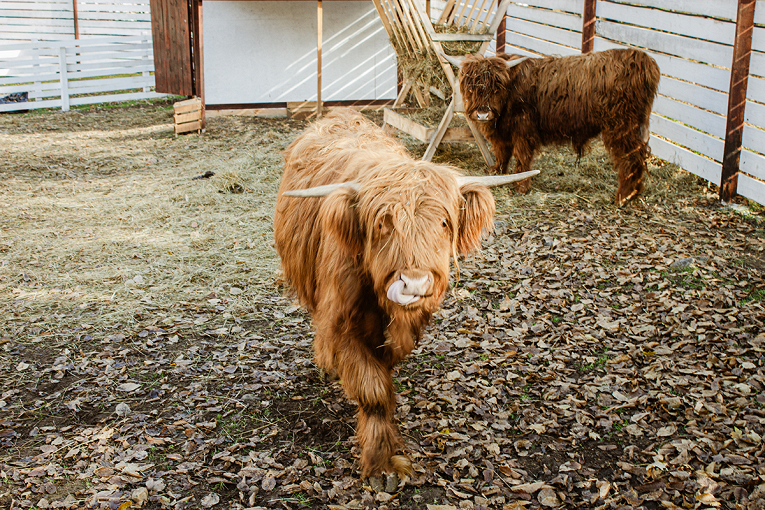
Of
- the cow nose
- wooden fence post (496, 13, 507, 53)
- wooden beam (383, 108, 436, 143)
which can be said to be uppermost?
wooden fence post (496, 13, 507, 53)

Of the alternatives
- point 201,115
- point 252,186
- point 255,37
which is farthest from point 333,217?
point 255,37

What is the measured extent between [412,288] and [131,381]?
7.57 feet

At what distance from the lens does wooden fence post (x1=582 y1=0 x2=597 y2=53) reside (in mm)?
8688

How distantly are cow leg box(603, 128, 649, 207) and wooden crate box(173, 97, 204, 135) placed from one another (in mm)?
6968

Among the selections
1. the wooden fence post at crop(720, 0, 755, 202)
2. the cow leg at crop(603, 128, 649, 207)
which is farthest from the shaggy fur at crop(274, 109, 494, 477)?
the wooden fence post at crop(720, 0, 755, 202)

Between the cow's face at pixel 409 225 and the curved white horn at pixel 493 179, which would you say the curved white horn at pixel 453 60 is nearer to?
the curved white horn at pixel 493 179

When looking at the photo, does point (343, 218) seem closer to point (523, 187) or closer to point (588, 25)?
point (523, 187)

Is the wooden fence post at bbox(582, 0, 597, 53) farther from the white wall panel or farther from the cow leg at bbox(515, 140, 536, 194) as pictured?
the white wall panel

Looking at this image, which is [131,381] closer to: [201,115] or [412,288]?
[412,288]

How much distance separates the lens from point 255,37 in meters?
12.5

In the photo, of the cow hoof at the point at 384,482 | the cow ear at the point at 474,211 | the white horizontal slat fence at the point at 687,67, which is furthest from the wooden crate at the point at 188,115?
the cow hoof at the point at 384,482

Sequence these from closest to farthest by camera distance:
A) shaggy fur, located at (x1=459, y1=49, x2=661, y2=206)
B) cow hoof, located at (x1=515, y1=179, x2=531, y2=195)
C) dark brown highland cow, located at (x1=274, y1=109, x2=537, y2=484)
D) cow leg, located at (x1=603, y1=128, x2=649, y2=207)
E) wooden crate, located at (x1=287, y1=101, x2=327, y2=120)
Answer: dark brown highland cow, located at (x1=274, y1=109, x2=537, y2=484) → shaggy fur, located at (x1=459, y1=49, x2=661, y2=206) → cow leg, located at (x1=603, y1=128, x2=649, y2=207) → cow hoof, located at (x1=515, y1=179, x2=531, y2=195) → wooden crate, located at (x1=287, y1=101, x2=327, y2=120)

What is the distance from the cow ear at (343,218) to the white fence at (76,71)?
12.3 m

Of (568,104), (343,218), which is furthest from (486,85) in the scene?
(343,218)
